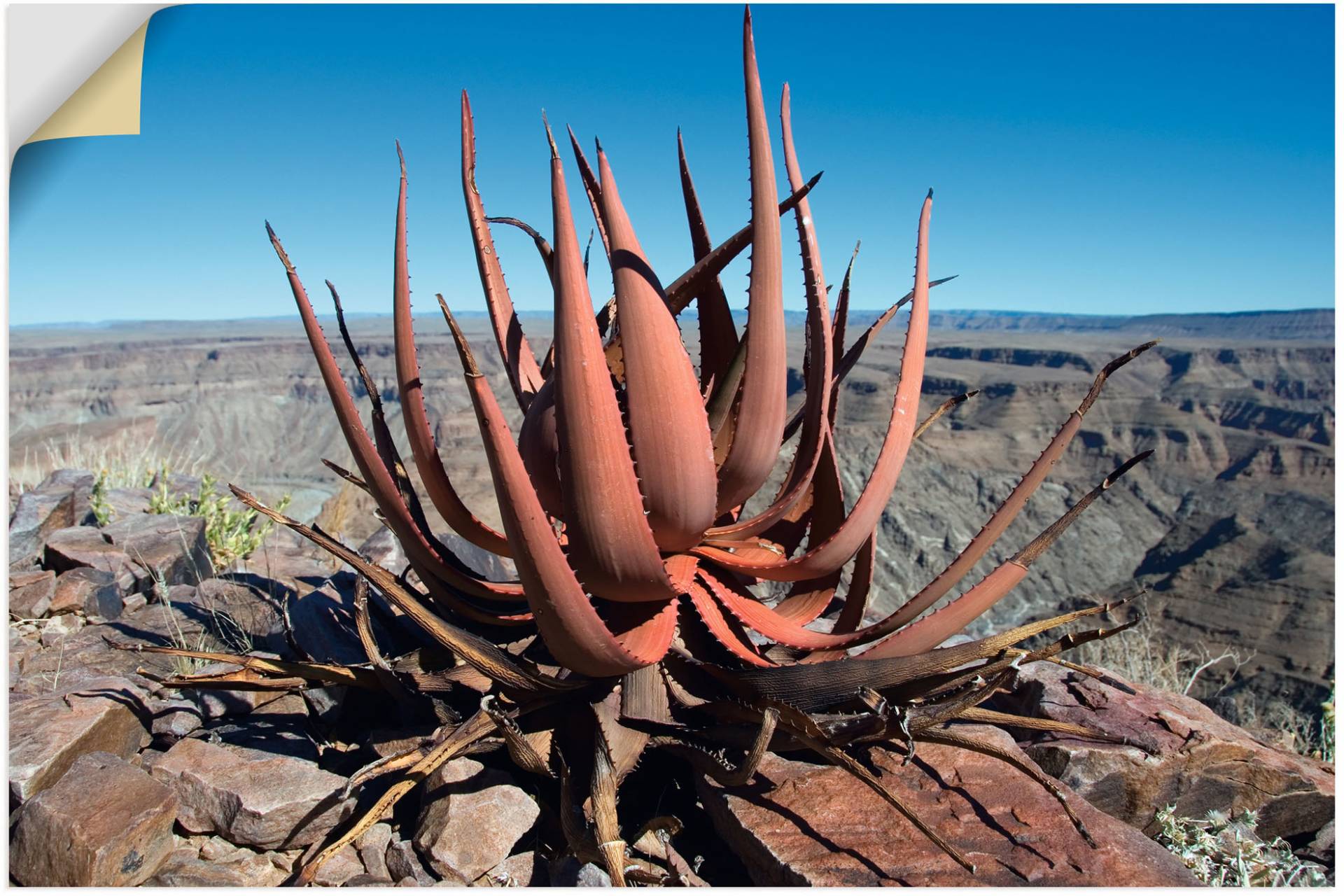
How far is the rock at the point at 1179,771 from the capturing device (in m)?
1.94

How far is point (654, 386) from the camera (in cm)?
149

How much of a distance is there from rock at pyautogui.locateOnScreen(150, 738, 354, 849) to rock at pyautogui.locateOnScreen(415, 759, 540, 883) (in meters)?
0.19

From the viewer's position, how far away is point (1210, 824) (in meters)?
1.97

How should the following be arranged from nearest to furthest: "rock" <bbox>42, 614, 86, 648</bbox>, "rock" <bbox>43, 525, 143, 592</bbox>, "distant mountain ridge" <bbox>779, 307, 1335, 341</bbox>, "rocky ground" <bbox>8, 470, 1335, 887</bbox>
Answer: "rocky ground" <bbox>8, 470, 1335, 887</bbox> → "rock" <bbox>42, 614, 86, 648</bbox> → "rock" <bbox>43, 525, 143, 592</bbox> → "distant mountain ridge" <bbox>779, 307, 1335, 341</bbox>

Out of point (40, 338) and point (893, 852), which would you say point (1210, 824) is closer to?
point (893, 852)

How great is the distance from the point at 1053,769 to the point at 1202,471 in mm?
33095

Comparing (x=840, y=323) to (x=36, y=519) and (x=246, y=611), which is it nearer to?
(x=246, y=611)

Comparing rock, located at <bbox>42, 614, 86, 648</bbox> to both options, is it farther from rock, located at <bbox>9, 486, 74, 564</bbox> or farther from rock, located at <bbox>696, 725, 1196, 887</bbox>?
rock, located at <bbox>696, 725, 1196, 887</bbox>

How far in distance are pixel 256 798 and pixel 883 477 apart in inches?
56.6

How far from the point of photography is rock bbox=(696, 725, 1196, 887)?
1505mm

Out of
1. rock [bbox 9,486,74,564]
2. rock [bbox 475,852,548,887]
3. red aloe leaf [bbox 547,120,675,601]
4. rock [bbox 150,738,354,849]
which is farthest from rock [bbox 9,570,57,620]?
red aloe leaf [bbox 547,120,675,601]

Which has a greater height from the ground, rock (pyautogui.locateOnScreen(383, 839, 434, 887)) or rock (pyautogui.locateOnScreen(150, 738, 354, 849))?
rock (pyautogui.locateOnScreen(150, 738, 354, 849))

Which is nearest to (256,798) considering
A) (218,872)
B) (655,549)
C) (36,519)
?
(218,872)

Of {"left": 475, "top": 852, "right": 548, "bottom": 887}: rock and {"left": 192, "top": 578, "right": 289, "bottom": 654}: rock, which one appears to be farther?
{"left": 192, "top": 578, "right": 289, "bottom": 654}: rock
